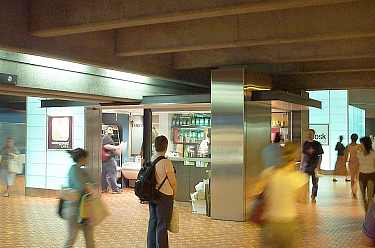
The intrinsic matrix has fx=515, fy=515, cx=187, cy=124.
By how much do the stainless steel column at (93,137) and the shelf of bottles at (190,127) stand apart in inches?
81.1

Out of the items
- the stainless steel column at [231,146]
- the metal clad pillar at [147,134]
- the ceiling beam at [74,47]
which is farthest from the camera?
the metal clad pillar at [147,134]

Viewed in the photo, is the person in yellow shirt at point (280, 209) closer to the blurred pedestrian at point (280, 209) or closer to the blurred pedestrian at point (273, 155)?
the blurred pedestrian at point (280, 209)

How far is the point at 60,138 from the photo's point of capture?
14219mm

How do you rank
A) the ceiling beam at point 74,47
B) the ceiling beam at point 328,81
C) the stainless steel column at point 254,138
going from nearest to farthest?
1. the ceiling beam at point 74,47
2. the stainless steel column at point 254,138
3. the ceiling beam at point 328,81

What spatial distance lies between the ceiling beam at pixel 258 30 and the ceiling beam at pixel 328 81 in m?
5.06

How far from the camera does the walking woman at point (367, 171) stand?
9.43m

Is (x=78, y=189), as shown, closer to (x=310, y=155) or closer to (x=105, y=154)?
(x=310, y=155)

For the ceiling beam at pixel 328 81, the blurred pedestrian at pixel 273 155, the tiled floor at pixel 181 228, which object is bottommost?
the tiled floor at pixel 181 228

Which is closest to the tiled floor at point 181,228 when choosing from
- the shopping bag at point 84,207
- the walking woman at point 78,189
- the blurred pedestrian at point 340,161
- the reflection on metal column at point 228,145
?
the reflection on metal column at point 228,145

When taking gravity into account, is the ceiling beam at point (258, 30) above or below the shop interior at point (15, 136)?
above

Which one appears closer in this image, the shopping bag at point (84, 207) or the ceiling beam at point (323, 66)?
the shopping bag at point (84, 207)

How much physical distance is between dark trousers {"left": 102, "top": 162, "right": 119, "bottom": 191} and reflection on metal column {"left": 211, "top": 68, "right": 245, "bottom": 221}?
17.2 ft

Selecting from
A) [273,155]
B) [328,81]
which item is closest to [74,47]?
[273,155]

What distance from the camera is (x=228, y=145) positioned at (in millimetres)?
10000
